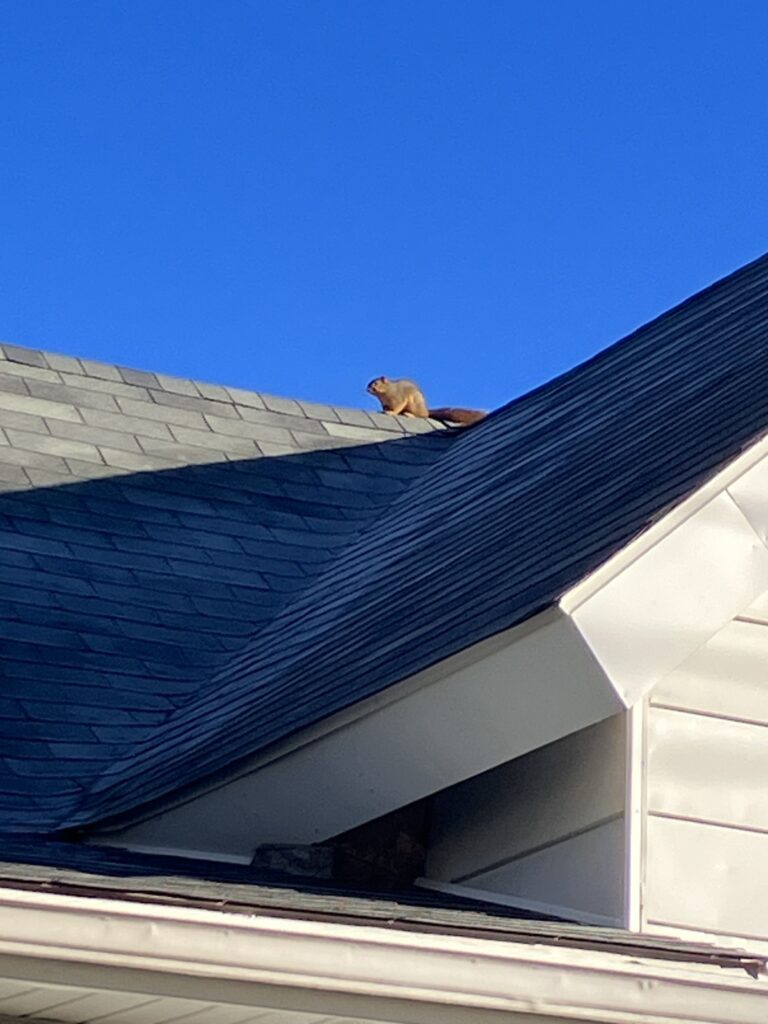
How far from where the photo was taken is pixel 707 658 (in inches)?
211

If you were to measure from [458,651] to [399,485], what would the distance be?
543 centimetres

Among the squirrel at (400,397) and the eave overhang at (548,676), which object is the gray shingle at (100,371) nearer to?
the squirrel at (400,397)

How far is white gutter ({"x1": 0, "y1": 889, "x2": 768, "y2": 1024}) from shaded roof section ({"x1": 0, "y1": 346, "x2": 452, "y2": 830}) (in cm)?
217

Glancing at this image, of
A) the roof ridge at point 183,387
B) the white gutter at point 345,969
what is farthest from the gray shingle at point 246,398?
the white gutter at point 345,969

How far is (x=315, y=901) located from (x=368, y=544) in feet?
14.6

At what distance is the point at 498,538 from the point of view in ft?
21.0

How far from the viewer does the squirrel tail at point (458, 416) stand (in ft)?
38.4

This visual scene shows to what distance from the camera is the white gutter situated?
151 inches

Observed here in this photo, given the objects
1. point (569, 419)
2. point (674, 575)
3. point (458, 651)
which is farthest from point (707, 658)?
point (569, 419)

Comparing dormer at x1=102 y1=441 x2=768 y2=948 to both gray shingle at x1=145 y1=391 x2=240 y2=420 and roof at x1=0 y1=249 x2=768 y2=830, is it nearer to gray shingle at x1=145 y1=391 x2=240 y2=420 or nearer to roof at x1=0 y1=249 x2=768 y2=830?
roof at x1=0 y1=249 x2=768 y2=830

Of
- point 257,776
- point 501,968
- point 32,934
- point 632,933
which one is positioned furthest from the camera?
point 257,776

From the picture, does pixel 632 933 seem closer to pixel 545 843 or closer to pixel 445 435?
pixel 545 843

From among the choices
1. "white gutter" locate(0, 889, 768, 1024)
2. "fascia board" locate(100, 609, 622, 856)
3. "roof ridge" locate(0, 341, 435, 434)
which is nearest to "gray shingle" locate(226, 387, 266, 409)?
"roof ridge" locate(0, 341, 435, 434)

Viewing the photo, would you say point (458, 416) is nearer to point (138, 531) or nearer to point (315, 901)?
point (138, 531)
